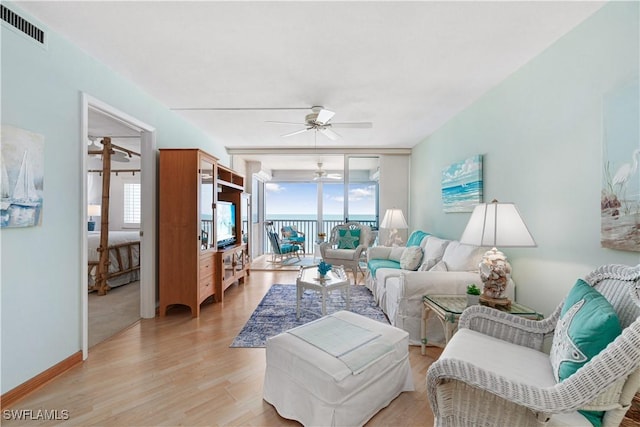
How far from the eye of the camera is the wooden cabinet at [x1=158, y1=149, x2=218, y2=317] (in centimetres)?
313

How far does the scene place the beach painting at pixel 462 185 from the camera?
10.1 ft

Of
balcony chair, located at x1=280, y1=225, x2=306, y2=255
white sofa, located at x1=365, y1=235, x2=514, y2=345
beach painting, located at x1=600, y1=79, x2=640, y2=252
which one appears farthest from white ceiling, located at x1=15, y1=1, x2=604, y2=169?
balcony chair, located at x1=280, y1=225, x2=306, y2=255

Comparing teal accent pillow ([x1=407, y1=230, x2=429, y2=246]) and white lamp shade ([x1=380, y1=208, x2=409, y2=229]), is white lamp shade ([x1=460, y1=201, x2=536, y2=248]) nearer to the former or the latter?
teal accent pillow ([x1=407, y1=230, x2=429, y2=246])

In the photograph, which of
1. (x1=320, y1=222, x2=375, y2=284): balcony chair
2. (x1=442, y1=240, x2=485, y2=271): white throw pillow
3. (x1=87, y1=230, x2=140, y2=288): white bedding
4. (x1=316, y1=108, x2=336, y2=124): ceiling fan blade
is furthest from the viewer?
(x1=320, y1=222, x2=375, y2=284): balcony chair

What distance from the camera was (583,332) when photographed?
43.5 inches

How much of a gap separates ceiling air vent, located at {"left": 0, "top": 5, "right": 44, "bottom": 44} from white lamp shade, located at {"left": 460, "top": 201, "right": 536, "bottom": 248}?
321cm

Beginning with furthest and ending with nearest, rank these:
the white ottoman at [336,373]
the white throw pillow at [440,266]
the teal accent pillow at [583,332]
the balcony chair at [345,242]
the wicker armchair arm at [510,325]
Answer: the balcony chair at [345,242] → the white throw pillow at [440,266] → the wicker armchair arm at [510,325] → the white ottoman at [336,373] → the teal accent pillow at [583,332]

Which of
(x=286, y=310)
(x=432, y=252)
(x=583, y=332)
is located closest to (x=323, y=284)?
(x=286, y=310)

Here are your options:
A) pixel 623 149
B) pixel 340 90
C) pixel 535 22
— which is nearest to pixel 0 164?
pixel 340 90

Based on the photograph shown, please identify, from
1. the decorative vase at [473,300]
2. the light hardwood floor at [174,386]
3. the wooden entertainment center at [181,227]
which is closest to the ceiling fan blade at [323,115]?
the wooden entertainment center at [181,227]

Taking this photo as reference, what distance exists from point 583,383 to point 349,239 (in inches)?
164

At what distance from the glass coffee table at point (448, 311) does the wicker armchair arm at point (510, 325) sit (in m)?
0.28

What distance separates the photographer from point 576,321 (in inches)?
46.9

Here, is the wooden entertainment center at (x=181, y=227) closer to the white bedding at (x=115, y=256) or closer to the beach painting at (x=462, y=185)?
the white bedding at (x=115, y=256)
